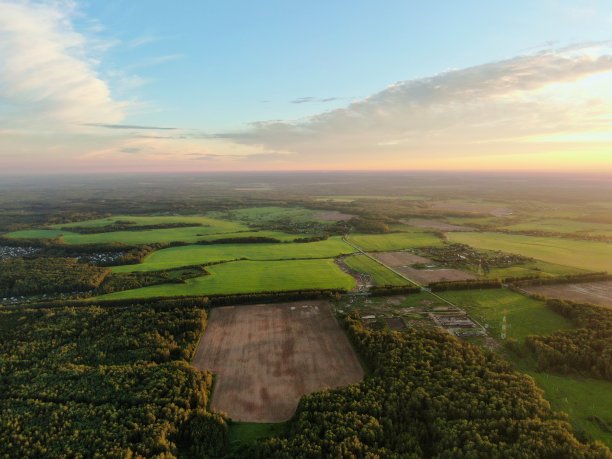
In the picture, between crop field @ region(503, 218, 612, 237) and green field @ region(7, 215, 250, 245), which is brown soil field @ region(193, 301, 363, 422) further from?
crop field @ region(503, 218, 612, 237)

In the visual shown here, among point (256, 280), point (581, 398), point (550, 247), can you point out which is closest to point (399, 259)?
point (256, 280)

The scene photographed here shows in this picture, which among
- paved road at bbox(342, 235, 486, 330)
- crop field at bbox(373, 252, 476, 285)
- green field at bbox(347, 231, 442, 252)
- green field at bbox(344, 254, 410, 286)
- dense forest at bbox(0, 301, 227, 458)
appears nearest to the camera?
dense forest at bbox(0, 301, 227, 458)

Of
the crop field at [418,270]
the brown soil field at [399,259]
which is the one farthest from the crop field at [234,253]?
the crop field at [418,270]

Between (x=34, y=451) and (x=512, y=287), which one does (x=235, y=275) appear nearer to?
(x=34, y=451)

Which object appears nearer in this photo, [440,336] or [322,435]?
[322,435]

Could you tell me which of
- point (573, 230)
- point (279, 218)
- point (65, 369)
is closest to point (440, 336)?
point (65, 369)

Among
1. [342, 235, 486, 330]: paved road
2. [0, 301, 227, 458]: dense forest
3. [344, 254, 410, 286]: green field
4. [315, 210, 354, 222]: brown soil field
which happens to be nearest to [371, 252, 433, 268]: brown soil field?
[342, 235, 486, 330]: paved road

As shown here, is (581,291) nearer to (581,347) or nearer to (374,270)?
(581,347)
